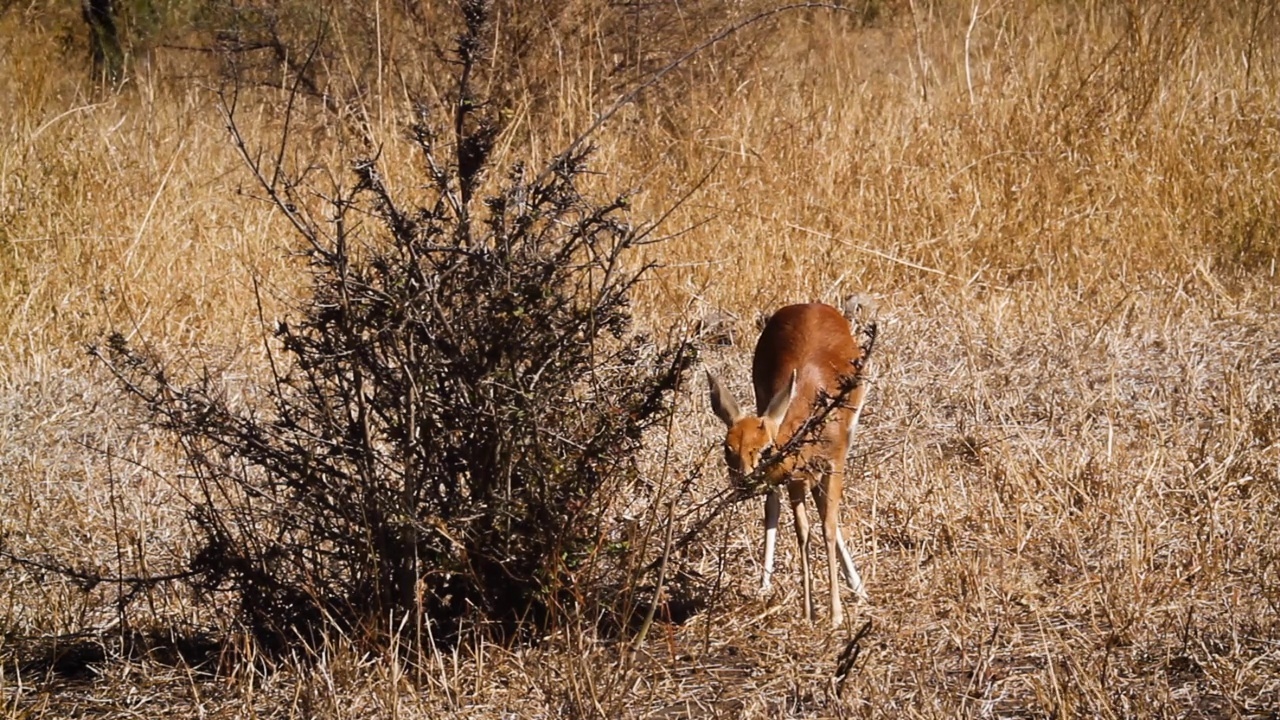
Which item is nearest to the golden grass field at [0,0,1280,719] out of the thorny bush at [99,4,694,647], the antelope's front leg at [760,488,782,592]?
the antelope's front leg at [760,488,782,592]

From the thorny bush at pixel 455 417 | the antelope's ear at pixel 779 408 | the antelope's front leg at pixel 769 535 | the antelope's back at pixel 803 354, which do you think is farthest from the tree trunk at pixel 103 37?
the antelope's ear at pixel 779 408

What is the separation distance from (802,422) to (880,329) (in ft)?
9.12

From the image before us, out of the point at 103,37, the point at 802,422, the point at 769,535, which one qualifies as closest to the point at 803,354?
the point at 802,422

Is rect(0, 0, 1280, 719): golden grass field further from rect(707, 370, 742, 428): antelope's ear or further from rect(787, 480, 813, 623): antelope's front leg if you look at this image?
rect(707, 370, 742, 428): antelope's ear

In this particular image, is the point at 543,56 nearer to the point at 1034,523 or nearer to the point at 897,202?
the point at 897,202

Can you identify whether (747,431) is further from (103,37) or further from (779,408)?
(103,37)

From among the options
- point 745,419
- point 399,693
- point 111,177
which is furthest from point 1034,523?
point 111,177

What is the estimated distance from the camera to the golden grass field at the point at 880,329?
3473 mm

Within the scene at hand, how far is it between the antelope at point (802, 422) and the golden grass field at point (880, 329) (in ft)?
0.59

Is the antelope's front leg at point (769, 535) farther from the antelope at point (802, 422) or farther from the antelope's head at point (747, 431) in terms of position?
the antelope's head at point (747, 431)

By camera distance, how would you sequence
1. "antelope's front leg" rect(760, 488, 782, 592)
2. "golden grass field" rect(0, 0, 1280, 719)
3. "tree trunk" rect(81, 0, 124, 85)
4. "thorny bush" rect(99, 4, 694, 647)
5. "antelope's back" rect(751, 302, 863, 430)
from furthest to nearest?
"tree trunk" rect(81, 0, 124, 85), "antelope's back" rect(751, 302, 863, 430), "antelope's front leg" rect(760, 488, 782, 592), "golden grass field" rect(0, 0, 1280, 719), "thorny bush" rect(99, 4, 694, 647)

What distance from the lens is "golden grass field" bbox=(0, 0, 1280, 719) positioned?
347 centimetres

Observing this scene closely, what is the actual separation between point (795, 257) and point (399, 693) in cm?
433

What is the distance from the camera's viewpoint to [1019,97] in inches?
320
